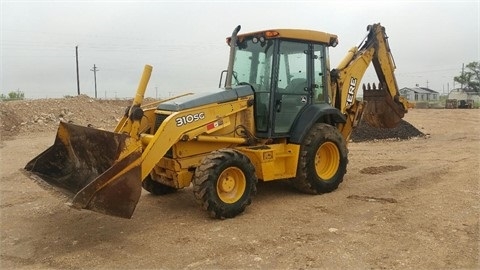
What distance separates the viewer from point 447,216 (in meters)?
6.09

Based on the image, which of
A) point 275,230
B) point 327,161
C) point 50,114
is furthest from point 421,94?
point 275,230

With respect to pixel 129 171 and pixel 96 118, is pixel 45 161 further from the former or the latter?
pixel 96 118

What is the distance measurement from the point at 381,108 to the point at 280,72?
12.2 feet

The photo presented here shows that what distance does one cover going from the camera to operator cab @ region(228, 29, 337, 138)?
7121 millimetres

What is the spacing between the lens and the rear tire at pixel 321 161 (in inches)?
287

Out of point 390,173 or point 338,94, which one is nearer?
point 338,94

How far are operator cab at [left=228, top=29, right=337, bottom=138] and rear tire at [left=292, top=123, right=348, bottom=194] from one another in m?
0.41

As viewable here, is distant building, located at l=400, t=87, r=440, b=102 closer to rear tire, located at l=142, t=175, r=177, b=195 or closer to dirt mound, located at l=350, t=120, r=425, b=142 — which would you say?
dirt mound, located at l=350, t=120, r=425, b=142

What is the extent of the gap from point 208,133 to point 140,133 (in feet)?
3.05

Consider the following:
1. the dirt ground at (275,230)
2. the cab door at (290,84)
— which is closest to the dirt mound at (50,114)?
the dirt ground at (275,230)

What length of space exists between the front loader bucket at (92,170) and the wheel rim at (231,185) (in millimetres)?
1183

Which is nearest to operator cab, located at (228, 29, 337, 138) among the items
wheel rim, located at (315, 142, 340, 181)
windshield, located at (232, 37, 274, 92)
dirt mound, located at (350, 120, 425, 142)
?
windshield, located at (232, 37, 274, 92)

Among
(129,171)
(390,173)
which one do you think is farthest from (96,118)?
(129,171)

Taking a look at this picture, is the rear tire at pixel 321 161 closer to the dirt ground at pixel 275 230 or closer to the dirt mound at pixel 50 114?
the dirt ground at pixel 275 230
